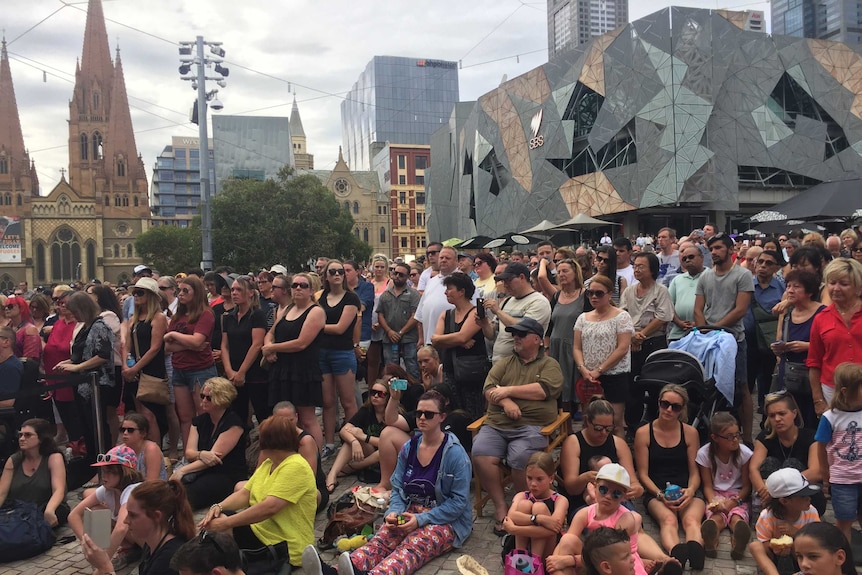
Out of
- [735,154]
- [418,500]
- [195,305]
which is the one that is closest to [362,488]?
[418,500]

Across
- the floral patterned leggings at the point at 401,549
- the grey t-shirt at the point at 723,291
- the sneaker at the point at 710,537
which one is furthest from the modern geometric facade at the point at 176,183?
the sneaker at the point at 710,537

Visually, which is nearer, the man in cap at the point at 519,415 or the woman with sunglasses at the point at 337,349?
the man in cap at the point at 519,415

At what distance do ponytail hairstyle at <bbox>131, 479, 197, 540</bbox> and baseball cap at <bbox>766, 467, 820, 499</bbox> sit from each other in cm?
344

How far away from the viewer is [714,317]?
6.08 m

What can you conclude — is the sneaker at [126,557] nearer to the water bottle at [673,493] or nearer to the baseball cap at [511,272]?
the baseball cap at [511,272]

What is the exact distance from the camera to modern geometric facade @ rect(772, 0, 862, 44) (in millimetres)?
106125

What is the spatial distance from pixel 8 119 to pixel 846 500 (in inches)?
4192

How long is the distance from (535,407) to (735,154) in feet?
92.5

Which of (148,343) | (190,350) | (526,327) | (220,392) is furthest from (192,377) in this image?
(526,327)

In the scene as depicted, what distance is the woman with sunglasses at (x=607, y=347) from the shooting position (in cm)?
549

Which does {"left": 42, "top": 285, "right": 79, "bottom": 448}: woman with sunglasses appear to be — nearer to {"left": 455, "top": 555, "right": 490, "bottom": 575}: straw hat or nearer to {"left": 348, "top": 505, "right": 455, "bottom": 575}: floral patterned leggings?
{"left": 348, "top": 505, "right": 455, "bottom": 575}: floral patterned leggings

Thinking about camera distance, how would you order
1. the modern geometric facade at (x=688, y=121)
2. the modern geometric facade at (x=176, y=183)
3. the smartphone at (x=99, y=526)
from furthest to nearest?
the modern geometric facade at (x=176, y=183), the modern geometric facade at (x=688, y=121), the smartphone at (x=99, y=526)

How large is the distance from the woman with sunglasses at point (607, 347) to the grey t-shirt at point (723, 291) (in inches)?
43.5

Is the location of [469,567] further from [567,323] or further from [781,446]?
[567,323]
